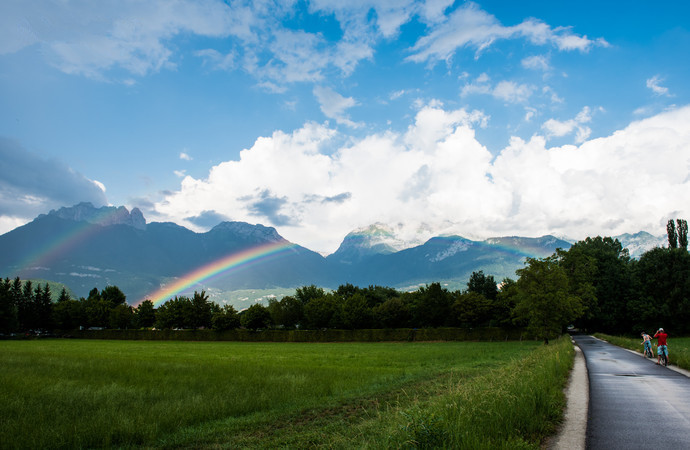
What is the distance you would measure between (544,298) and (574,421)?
4058 centimetres

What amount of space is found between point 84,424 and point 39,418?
Answer: 1539 millimetres

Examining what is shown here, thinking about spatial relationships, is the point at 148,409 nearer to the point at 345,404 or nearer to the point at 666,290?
the point at 345,404

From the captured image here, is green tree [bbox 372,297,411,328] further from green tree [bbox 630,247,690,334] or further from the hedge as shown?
green tree [bbox 630,247,690,334]

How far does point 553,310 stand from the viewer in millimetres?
45812

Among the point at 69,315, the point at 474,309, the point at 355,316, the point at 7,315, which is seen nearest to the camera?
the point at 474,309

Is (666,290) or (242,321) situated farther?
(242,321)

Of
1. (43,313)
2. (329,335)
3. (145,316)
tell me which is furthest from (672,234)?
(43,313)

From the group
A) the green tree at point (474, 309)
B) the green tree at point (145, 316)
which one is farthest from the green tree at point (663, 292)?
the green tree at point (145, 316)

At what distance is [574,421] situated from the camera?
9.33 metres

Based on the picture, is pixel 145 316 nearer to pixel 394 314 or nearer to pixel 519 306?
pixel 394 314

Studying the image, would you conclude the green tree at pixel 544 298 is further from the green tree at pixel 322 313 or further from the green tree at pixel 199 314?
the green tree at pixel 199 314

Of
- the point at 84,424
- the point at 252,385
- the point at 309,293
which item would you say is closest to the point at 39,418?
the point at 84,424

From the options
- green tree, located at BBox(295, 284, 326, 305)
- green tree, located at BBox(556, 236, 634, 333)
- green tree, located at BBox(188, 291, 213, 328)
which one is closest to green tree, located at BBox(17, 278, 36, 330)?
green tree, located at BBox(188, 291, 213, 328)

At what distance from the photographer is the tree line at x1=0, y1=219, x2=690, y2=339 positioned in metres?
48.2
